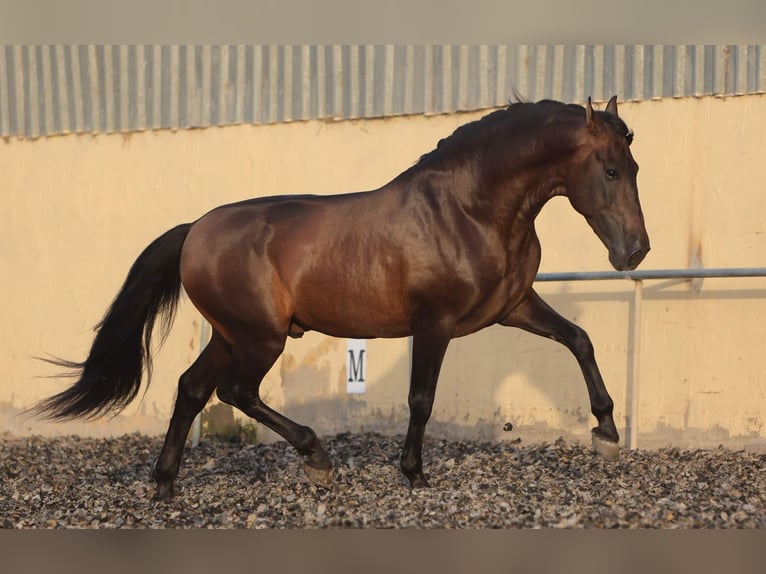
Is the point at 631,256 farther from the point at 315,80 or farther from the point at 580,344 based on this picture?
the point at 315,80

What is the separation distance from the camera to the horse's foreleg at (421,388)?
5938mm

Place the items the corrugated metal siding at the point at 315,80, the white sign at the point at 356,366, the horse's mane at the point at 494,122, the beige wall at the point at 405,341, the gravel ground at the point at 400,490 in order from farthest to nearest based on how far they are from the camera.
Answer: the white sign at the point at 356,366, the corrugated metal siding at the point at 315,80, the beige wall at the point at 405,341, the horse's mane at the point at 494,122, the gravel ground at the point at 400,490

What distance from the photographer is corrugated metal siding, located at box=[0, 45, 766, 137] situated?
28.0ft

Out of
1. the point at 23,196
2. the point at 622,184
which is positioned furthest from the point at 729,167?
the point at 23,196

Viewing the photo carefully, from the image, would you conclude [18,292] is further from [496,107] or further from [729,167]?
[729,167]

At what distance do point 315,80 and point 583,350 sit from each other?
166 inches

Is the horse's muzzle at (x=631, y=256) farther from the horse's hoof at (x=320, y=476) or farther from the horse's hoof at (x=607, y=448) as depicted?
the horse's hoof at (x=320, y=476)

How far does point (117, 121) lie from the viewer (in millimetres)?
9867

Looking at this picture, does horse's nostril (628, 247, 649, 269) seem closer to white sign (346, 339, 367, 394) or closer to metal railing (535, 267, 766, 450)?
metal railing (535, 267, 766, 450)

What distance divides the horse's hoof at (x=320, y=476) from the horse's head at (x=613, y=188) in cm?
209

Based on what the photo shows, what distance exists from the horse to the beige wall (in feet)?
7.89

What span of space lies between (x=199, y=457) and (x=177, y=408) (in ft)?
5.75

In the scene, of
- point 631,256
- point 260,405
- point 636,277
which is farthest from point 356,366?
point 631,256

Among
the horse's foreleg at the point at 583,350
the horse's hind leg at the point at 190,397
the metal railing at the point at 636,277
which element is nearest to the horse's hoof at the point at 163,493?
the horse's hind leg at the point at 190,397
